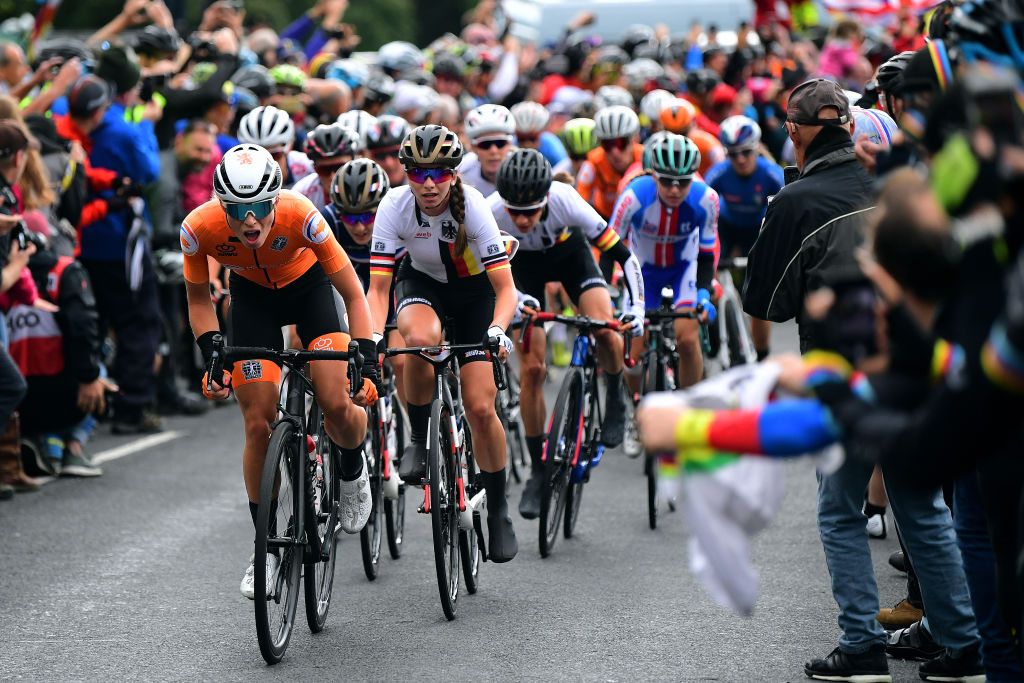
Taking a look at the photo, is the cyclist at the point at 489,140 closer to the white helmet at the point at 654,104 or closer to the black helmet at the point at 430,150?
the black helmet at the point at 430,150

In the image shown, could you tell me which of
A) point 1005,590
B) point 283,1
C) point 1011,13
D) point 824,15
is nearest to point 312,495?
point 1005,590

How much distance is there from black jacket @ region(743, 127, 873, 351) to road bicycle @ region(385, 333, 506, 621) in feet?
5.05

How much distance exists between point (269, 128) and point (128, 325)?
2733mm

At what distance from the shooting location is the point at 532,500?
26.7ft

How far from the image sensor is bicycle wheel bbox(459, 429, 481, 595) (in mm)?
7004

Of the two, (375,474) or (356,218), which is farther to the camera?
(356,218)

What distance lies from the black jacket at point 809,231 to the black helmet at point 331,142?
372 cm

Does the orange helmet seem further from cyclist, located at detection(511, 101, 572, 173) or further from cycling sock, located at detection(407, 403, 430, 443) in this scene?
cycling sock, located at detection(407, 403, 430, 443)

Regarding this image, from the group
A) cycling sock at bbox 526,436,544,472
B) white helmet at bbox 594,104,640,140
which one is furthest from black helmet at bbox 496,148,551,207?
white helmet at bbox 594,104,640,140

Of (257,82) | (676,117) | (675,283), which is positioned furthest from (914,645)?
(257,82)

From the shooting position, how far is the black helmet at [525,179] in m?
8.08

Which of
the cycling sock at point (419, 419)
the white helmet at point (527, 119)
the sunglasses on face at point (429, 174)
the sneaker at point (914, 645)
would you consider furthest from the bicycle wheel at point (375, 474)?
the white helmet at point (527, 119)

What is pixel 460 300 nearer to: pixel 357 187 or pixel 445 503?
pixel 357 187

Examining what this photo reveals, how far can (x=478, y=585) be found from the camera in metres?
7.43
